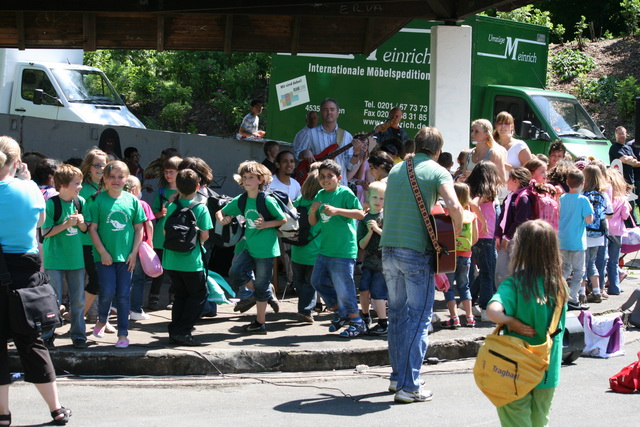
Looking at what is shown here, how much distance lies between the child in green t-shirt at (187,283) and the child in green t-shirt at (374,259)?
1.66 metres

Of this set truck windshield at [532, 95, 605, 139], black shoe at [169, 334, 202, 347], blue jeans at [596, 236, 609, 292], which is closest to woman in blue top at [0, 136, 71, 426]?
black shoe at [169, 334, 202, 347]

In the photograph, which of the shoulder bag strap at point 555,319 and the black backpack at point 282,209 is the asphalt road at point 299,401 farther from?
the black backpack at point 282,209

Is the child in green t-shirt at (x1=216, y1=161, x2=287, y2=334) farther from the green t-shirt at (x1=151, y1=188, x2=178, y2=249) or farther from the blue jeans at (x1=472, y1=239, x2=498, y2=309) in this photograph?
the blue jeans at (x1=472, y1=239, x2=498, y2=309)

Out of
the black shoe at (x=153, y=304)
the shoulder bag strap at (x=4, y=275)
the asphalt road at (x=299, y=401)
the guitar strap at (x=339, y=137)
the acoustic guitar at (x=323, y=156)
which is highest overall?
the guitar strap at (x=339, y=137)

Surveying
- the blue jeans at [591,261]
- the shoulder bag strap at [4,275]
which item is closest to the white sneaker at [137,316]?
the shoulder bag strap at [4,275]

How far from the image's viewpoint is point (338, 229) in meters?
8.90

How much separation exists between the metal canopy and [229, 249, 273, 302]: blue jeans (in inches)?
145

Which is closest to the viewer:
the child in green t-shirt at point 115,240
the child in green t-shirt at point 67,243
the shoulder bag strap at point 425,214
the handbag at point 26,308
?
the handbag at point 26,308

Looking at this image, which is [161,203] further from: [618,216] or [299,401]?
[618,216]

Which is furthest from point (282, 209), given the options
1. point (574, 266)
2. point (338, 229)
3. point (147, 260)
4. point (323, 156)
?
point (574, 266)

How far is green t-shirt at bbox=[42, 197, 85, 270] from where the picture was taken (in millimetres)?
8125

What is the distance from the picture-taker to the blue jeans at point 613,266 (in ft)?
39.4

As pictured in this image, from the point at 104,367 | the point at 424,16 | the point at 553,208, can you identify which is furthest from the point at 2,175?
the point at 424,16

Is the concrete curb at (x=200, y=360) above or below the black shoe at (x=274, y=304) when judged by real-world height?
below
